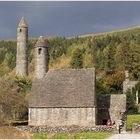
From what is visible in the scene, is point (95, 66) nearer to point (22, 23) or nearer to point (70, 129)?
point (22, 23)

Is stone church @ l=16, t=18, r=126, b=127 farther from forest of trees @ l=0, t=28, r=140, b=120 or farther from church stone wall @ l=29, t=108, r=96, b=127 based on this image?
forest of trees @ l=0, t=28, r=140, b=120

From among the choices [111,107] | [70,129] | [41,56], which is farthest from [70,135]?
[41,56]

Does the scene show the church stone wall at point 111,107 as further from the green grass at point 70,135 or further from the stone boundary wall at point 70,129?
the green grass at point 70,135

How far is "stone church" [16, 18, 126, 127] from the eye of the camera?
5306 cm

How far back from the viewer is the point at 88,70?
5516 centimetres

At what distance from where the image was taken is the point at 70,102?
53.5 metres

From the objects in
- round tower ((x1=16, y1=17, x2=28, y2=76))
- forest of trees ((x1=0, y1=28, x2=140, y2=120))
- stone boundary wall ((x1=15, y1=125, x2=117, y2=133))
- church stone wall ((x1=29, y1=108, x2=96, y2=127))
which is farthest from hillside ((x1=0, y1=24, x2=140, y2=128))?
stone boundary wall ((x1=15, y1=125, x2=117, y2=133))

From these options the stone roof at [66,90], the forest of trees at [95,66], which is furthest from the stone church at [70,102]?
the forest of trees at [95,66]

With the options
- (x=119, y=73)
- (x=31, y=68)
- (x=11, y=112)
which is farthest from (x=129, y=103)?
(x=31, y=68)

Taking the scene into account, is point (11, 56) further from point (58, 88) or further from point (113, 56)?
point (58, 88)

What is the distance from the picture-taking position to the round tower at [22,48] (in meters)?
100

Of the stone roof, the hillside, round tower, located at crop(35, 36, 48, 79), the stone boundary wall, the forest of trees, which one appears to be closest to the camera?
the stone boundary wall

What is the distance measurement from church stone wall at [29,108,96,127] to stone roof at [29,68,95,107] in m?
0.58

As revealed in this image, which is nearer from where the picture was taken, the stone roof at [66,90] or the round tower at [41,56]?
the stone roof at [66,90]
